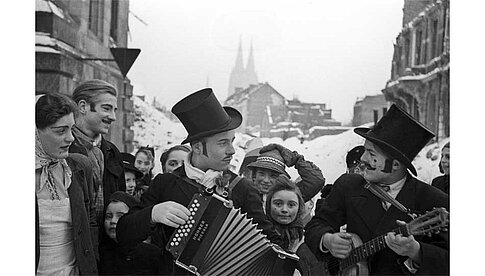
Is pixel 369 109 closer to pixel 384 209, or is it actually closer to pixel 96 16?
pixel 384 209

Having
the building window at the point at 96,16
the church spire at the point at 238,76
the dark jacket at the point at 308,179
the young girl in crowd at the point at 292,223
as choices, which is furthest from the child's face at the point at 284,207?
the building window at the point at 96,16

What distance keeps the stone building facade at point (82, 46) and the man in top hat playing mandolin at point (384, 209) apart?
1.33m

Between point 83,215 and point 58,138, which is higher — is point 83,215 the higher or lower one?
the lower one

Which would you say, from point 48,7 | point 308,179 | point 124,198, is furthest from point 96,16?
point 308,179

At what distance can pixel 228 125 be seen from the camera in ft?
11.5

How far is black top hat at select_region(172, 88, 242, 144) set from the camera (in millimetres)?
3432

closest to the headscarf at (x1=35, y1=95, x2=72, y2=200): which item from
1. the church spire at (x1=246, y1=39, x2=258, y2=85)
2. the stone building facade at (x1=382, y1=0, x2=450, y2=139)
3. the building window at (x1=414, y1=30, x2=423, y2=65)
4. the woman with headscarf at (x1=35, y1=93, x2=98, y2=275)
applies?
the woman with headscarf at (x1=35, y1=93, x2=98, y2=275)

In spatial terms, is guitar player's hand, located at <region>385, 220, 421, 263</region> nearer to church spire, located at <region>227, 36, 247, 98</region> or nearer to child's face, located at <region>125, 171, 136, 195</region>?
church spire, located at <region>227, 36, 247, 98</region>

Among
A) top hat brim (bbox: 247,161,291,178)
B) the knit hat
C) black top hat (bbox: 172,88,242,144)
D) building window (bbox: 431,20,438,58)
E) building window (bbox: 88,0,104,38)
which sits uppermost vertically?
building window (bbox: 88,0,104,38)

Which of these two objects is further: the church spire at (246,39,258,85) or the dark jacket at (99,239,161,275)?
the church spire at (246,39,258,85)

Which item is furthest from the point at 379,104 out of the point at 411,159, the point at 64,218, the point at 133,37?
the point at 64,218

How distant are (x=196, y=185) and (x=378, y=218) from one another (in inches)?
38.9
